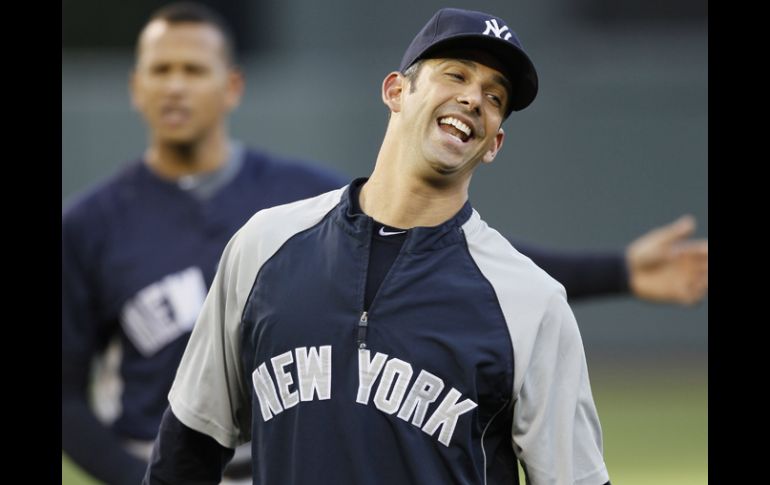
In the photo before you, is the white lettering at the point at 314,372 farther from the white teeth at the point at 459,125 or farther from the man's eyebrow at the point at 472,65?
the man's eyebrow at the point at 472,65

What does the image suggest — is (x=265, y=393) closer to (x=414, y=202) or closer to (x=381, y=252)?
(x=381, y=252)

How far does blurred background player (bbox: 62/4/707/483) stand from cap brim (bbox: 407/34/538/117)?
158 cm

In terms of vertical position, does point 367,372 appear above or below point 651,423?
above

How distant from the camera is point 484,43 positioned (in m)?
3.19

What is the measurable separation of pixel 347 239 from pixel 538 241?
10825 mm

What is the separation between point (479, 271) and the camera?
10.6ft

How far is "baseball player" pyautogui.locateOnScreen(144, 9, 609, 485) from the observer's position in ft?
10.2

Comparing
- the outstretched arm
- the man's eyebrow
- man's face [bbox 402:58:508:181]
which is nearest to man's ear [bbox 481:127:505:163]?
man's face [bbox 402:58:508:181]

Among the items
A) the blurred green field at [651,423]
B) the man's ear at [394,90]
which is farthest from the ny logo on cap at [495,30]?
the blurred green field at [651,423]

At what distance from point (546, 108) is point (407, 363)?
1107cm

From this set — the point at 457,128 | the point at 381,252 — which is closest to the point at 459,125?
the point at 457,128

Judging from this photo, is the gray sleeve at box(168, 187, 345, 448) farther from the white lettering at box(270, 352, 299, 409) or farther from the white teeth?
the white teeth
